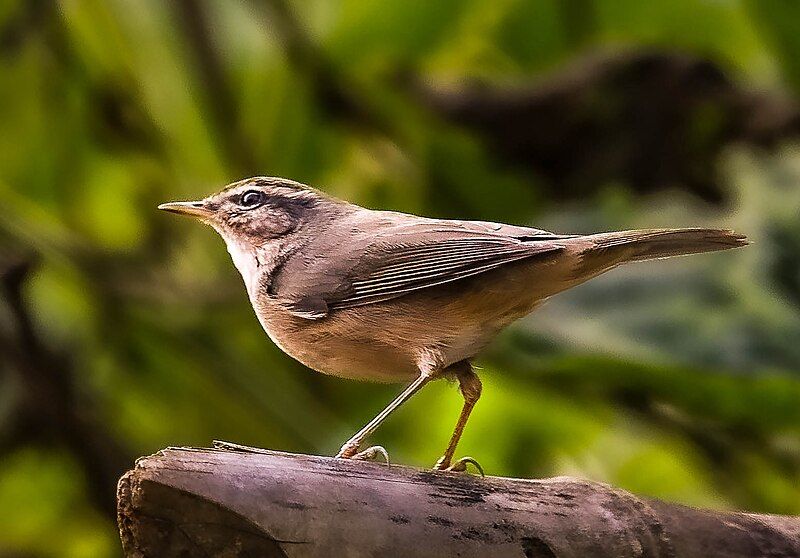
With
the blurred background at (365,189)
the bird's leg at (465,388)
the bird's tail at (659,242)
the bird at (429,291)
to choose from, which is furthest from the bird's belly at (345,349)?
the blurred background at (365,189)

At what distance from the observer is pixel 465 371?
247 centimetres

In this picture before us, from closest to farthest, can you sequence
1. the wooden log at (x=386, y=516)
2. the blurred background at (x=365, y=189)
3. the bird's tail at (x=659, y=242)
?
the wooden log at (x=386, y=516) → the bird's tail at (x=659, y=242) → the blurred background at (x=365, y=189)

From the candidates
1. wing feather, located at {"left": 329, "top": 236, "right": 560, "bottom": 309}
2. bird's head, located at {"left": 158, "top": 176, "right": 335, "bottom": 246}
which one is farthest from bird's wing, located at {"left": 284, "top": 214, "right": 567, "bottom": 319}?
bird's head, located at {"left": 158, "top": 176, "right": 335, "bottom": 246}

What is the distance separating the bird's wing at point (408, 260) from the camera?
2270 millimetres

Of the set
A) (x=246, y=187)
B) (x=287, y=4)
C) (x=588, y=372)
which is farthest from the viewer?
(x=287, y=4)

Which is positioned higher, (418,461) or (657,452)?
(657,452)

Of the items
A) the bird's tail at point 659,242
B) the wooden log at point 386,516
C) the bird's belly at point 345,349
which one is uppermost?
the bird's tail at point 659,242

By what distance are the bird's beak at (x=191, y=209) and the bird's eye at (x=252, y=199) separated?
89 millimetres

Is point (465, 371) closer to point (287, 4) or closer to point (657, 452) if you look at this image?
point (657, 452)

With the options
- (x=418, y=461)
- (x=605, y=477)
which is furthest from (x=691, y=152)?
(x=418, y=461)

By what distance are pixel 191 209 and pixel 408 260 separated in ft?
2.34

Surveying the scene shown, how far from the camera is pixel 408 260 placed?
2.33m

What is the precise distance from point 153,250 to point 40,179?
60 cm

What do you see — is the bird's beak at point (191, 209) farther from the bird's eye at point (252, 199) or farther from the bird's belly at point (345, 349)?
the bird's belly at point (345, 349)
